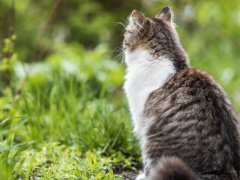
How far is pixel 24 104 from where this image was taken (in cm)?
552

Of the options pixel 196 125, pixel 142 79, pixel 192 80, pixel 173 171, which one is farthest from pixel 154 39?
pixel 173 171

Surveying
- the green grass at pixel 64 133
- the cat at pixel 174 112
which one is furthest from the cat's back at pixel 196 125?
the green grass at pixel 64 133

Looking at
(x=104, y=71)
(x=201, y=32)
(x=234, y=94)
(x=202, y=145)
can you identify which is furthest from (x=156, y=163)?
(x=201, y=32)

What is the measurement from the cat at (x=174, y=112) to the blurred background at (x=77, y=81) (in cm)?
43

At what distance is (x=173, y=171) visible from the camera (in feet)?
11.3

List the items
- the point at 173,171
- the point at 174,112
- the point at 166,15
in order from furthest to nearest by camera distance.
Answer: the point at 166,15 < the point at 174,112 < the point at 173,171

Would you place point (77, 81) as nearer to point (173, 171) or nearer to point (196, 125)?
point (196, 125)

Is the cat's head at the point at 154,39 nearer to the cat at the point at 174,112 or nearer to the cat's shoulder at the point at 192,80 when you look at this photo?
the cat at the point at 174,112

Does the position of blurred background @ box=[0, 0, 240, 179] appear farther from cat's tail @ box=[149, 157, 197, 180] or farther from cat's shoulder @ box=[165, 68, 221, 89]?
cat's shoulder @ box=[165, 68, 221, 89]

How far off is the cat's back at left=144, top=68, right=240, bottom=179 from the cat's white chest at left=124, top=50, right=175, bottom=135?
0.43 ft

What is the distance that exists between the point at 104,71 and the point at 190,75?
341 cm

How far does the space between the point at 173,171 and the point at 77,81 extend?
309 cm

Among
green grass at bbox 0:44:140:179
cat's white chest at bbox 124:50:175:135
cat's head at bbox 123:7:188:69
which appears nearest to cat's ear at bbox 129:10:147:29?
cat's head at bbox 123:7:188:69

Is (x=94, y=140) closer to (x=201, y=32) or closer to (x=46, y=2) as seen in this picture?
(x=46, y=2)
